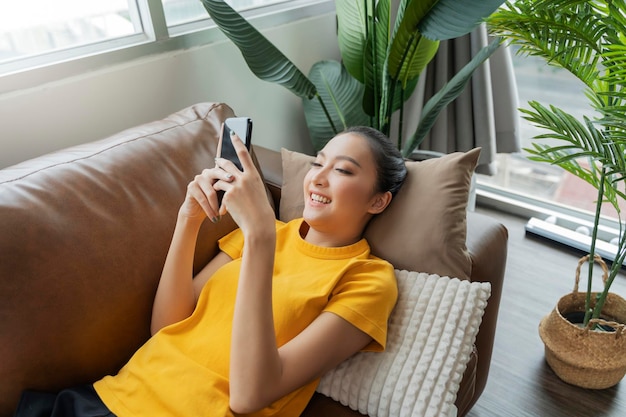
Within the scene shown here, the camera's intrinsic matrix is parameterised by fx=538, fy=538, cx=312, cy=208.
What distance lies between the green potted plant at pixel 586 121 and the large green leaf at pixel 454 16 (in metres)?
0.05

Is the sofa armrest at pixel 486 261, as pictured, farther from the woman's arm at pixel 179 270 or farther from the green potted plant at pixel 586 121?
the woman's arm at pixel 179 270

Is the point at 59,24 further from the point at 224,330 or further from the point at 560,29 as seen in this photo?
the point at 560,29

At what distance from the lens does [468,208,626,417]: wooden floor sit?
171 cm

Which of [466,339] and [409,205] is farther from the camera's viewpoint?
[409,205]

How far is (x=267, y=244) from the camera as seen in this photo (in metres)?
1.03

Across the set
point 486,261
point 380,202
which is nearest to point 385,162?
point 380,202

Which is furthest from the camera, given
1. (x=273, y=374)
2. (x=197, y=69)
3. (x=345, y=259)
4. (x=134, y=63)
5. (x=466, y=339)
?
(x=197, y=69)

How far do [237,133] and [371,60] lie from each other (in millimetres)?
996

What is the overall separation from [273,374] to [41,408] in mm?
477

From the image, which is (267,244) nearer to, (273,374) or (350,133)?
(273,374)

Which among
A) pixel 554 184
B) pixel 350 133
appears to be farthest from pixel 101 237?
pixel 554 184

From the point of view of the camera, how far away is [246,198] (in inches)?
40.4

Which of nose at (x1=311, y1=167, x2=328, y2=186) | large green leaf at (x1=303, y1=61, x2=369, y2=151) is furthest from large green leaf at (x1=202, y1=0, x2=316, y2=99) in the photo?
nose at (x1=311, y1=167, x2=328, y2=186)

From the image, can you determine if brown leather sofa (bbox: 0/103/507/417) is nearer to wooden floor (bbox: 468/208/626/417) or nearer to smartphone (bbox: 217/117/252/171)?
smartphone (bbox: 217/117/252/171)
